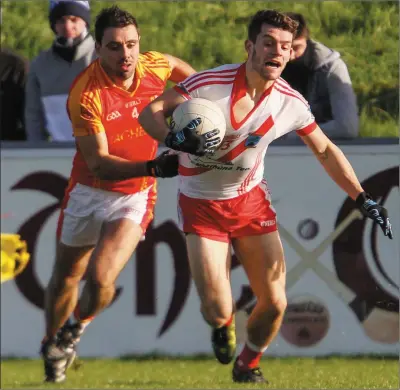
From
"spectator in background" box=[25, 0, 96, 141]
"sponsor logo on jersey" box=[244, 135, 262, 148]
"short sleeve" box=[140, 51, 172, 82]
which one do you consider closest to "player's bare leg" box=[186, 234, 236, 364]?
"sponsor logo on jersey" box=[244, 135, 262, 148]

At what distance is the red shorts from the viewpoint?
8.62 meters

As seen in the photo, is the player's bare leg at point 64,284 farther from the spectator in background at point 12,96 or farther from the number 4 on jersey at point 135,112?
the spectator in background at point 12,96

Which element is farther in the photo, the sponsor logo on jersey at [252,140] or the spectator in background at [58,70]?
the spectator in background at [58,70]

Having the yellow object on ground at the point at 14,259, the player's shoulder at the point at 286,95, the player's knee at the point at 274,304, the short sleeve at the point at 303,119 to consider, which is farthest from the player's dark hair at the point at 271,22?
the yellow object on ground at the point at 14,259

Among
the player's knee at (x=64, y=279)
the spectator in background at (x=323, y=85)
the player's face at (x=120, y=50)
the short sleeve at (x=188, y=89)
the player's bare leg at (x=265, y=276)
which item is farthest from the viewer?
the spectator in background at (x=323, y=85)

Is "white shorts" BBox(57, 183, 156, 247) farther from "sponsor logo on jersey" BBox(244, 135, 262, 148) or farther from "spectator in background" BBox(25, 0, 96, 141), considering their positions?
"spectator in background" BBox(25, 0, 96, 141)

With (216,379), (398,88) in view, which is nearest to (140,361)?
(216,379)

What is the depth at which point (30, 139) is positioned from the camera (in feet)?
37.8

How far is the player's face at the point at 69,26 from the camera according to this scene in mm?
11336

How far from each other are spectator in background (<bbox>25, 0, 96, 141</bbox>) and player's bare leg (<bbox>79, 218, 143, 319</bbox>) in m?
2.15

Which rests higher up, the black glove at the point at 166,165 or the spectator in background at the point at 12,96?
the black glove at the point at 166,165

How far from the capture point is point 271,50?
798 centimetres

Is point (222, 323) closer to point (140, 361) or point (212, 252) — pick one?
point (212, 252)

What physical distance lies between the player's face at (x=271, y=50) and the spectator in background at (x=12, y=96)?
422 centimetres
